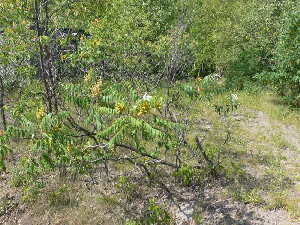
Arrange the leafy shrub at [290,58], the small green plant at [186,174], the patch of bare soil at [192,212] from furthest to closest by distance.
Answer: the leafy shrub at [290,58] → the small green plant at [186,174] → the patch of bare soil at [192,212]

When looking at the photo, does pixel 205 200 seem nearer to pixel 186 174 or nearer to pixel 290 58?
pixel 186 174

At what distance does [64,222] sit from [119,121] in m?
2.54

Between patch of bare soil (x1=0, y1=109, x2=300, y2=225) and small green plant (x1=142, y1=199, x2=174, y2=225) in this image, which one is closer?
small green plant (x1=142, y1=199, x2=174, y2=225)

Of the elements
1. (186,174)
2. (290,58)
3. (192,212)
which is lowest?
(192,212)

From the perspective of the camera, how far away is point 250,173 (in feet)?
21.8

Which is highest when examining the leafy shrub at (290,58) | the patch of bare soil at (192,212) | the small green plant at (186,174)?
the leafy shrub at (290,58)

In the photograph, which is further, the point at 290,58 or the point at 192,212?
the point at 290,58

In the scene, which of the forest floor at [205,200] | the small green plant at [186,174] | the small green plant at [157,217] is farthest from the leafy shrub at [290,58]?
the small green plant at [157,217]

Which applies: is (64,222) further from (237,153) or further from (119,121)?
(237,153)

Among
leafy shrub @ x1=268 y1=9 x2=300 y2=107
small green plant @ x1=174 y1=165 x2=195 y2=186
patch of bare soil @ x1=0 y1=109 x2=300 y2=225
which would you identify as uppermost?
leafy shrub @ x1=268 y1=9 x2=300 y2=107

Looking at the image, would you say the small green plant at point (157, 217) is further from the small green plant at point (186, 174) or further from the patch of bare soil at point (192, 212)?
the small green plant at point (186, 174)

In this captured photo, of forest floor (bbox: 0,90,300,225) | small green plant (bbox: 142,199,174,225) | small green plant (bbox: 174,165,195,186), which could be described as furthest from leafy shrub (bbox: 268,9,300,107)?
small green plant (bbox: 142,199,174,225)

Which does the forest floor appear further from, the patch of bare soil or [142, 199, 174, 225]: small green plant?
[142, 199, 174, 225]: small green plant

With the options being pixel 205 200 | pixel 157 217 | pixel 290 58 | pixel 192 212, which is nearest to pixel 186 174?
pixel 205 200
